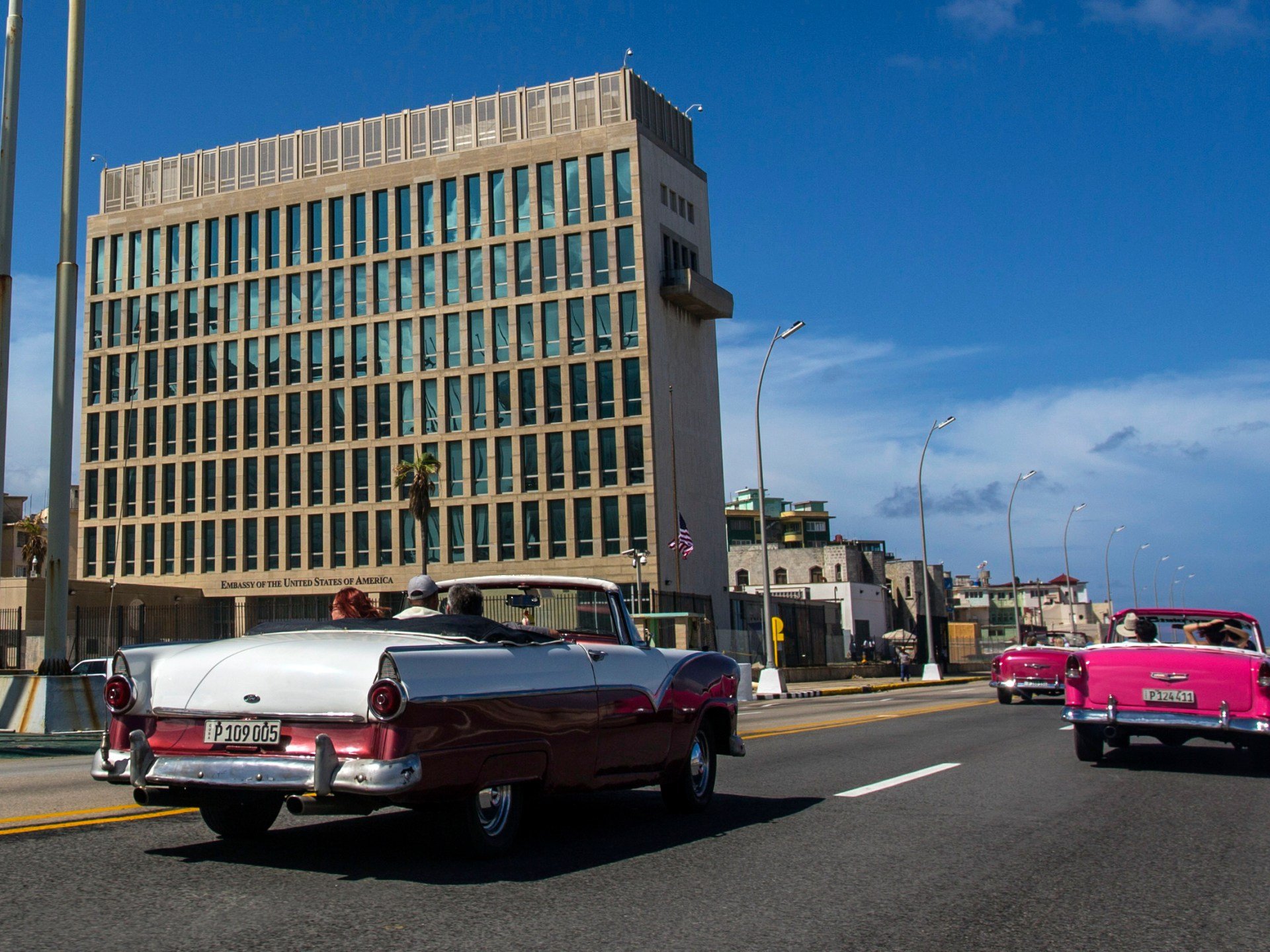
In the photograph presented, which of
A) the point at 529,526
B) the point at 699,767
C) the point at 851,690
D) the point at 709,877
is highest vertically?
the point at 529,526

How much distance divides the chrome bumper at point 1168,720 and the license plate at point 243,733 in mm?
8109

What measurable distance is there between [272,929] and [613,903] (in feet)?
4.50

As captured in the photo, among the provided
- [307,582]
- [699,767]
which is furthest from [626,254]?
[699,767]

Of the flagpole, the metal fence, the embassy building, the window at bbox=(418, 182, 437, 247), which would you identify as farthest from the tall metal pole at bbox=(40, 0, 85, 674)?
the window at bbox=(418, 182, 437, 247)

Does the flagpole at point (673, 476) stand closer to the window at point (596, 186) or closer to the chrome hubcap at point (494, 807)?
the window at point (596, 186)

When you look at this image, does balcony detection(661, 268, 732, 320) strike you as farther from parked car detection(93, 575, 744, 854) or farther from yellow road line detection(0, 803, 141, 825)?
parked car detection(93, 575, 744, 854)

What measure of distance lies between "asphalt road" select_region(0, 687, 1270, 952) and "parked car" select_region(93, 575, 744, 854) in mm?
344

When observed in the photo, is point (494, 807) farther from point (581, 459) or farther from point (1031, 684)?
point (581, 459)

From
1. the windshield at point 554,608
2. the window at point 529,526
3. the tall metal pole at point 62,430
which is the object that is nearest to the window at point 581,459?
the window at point 529,526

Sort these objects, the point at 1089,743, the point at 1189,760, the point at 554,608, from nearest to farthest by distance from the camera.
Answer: the point at 554,608, the point at 1089,743, the point at 1189,760

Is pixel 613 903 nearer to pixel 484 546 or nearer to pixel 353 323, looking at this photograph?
pixel 484 546

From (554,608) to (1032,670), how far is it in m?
18.7

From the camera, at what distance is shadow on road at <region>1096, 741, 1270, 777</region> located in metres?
11.4

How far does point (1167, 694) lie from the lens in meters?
11.1
